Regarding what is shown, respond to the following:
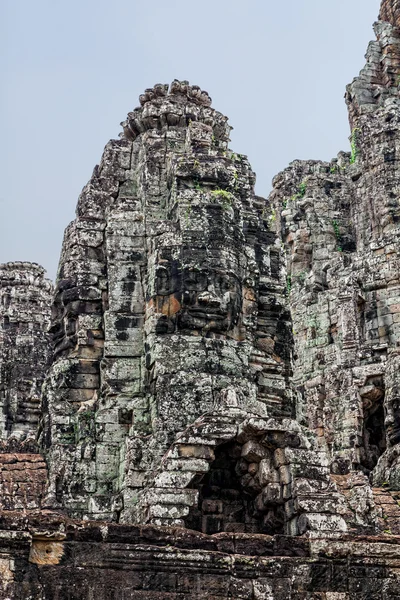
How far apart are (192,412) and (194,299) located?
2470 mm

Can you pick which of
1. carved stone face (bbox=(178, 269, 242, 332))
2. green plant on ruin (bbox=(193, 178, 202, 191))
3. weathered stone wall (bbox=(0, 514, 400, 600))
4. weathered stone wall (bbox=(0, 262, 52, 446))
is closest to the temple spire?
weathered stone wall (bbox=(0, 262, 52, 446))

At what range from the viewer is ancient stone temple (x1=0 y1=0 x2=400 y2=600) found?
1533cm

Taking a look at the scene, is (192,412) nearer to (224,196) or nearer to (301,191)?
(224,196)

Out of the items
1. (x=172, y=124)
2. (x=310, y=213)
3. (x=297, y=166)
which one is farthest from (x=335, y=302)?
(x=172, y=124)

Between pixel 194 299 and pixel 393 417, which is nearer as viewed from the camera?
pixel 194 299

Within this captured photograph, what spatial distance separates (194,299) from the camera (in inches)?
891

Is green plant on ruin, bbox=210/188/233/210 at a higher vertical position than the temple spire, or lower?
lower

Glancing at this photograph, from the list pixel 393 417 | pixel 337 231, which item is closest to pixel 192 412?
pixel 393 417

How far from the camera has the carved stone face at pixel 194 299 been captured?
22609mm

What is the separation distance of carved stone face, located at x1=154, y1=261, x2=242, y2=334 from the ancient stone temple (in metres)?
0.03

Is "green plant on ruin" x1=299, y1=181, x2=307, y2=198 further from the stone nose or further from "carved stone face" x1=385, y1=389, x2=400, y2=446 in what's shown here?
the stone nose

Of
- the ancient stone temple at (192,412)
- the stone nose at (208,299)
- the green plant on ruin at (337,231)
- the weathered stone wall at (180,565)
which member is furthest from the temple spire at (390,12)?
the weathered stone wall at (180,565)

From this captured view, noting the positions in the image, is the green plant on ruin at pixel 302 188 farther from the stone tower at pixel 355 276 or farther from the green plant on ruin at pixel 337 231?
the green plant on ruin at pixel 337 231

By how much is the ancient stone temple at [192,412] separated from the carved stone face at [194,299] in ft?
0.11
